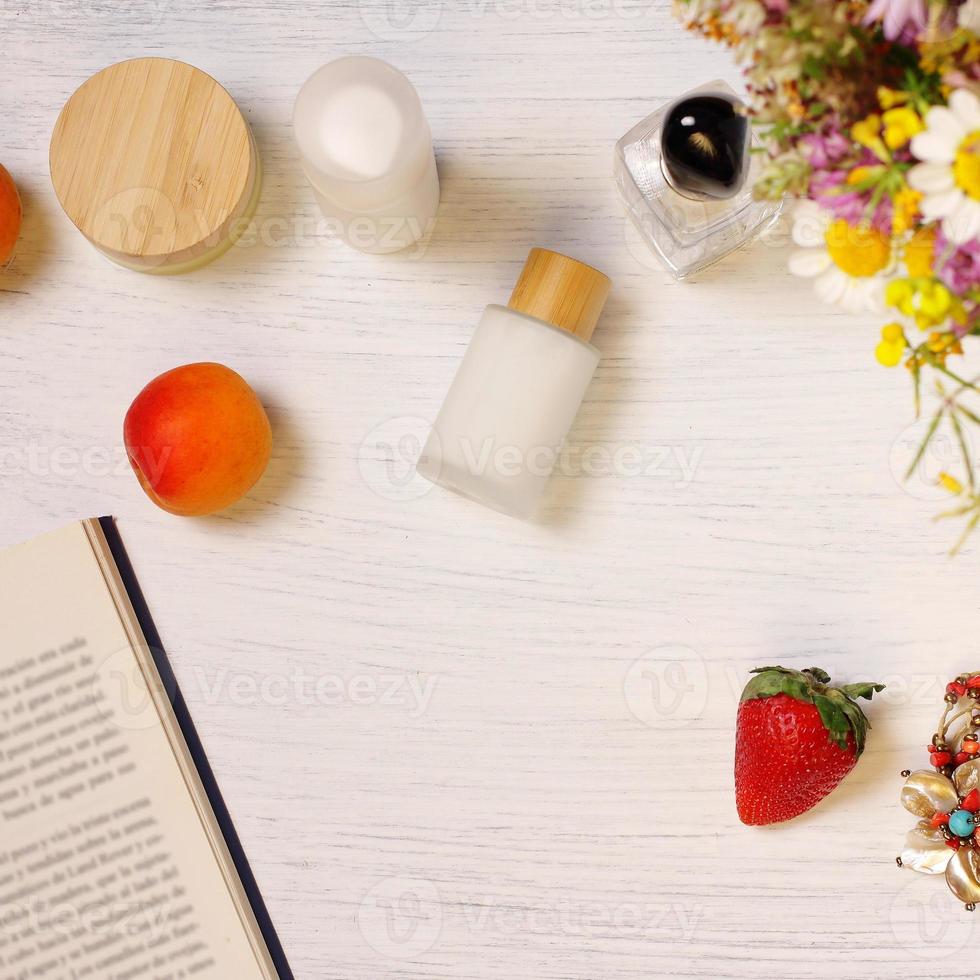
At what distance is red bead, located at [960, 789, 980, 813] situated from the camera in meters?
0.63

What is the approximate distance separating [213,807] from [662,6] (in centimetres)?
63

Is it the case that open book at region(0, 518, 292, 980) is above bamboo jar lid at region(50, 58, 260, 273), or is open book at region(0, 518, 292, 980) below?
below

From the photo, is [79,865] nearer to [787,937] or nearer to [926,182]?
[787,937]

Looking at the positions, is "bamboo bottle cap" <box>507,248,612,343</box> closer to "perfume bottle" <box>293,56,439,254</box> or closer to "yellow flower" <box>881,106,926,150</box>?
"perfume bottle" <box>293,56,439,254</box>

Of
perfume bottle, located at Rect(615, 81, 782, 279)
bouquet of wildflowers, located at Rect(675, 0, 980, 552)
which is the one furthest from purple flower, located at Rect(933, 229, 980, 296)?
perfume bottle, located at Rect(615, 81, 782, 279)

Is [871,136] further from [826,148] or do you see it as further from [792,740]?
[792,740]

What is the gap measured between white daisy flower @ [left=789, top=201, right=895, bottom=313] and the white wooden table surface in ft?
0.78

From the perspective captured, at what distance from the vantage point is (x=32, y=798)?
2.13ft

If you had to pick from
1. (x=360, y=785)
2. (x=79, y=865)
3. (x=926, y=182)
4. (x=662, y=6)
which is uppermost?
(x=662, y=6)

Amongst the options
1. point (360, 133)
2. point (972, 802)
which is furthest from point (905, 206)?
point (972, 802)

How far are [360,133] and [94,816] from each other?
0.48 meters

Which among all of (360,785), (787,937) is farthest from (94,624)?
(787,937)

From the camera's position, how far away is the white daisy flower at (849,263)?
0.39 metres

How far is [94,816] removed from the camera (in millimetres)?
650
